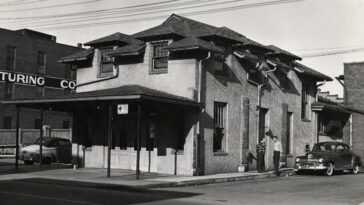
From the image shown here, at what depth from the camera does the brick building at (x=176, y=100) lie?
21.3 metres

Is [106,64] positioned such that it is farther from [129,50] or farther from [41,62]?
[41,62]

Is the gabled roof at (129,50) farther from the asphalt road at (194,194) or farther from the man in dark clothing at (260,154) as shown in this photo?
the asphalt road at (194,194)

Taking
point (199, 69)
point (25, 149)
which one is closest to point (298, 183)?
point (199, 69)

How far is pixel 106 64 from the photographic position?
82.7ft

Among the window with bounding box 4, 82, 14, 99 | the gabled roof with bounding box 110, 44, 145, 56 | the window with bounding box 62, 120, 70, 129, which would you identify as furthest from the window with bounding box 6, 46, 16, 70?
the gabled roof with bounding box 110, 44, 145, 56

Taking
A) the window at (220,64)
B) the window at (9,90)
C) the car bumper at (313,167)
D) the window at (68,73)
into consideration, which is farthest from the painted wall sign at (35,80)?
the car bumper at (313,167)

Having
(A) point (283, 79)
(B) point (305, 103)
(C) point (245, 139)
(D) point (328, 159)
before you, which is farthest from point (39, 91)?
(D) point (328, 159)

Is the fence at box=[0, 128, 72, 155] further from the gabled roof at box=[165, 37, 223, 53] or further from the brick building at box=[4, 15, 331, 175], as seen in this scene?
the gabled roof at box=[165, 37, 223, 53]

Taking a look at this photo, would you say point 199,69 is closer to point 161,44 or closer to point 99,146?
point 161,44

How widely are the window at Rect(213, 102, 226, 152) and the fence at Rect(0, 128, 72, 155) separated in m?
15.2

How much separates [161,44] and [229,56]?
322cm

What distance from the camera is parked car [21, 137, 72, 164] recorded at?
27.6 metres

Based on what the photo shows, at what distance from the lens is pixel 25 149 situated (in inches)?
1102

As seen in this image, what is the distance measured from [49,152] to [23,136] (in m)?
11.6
